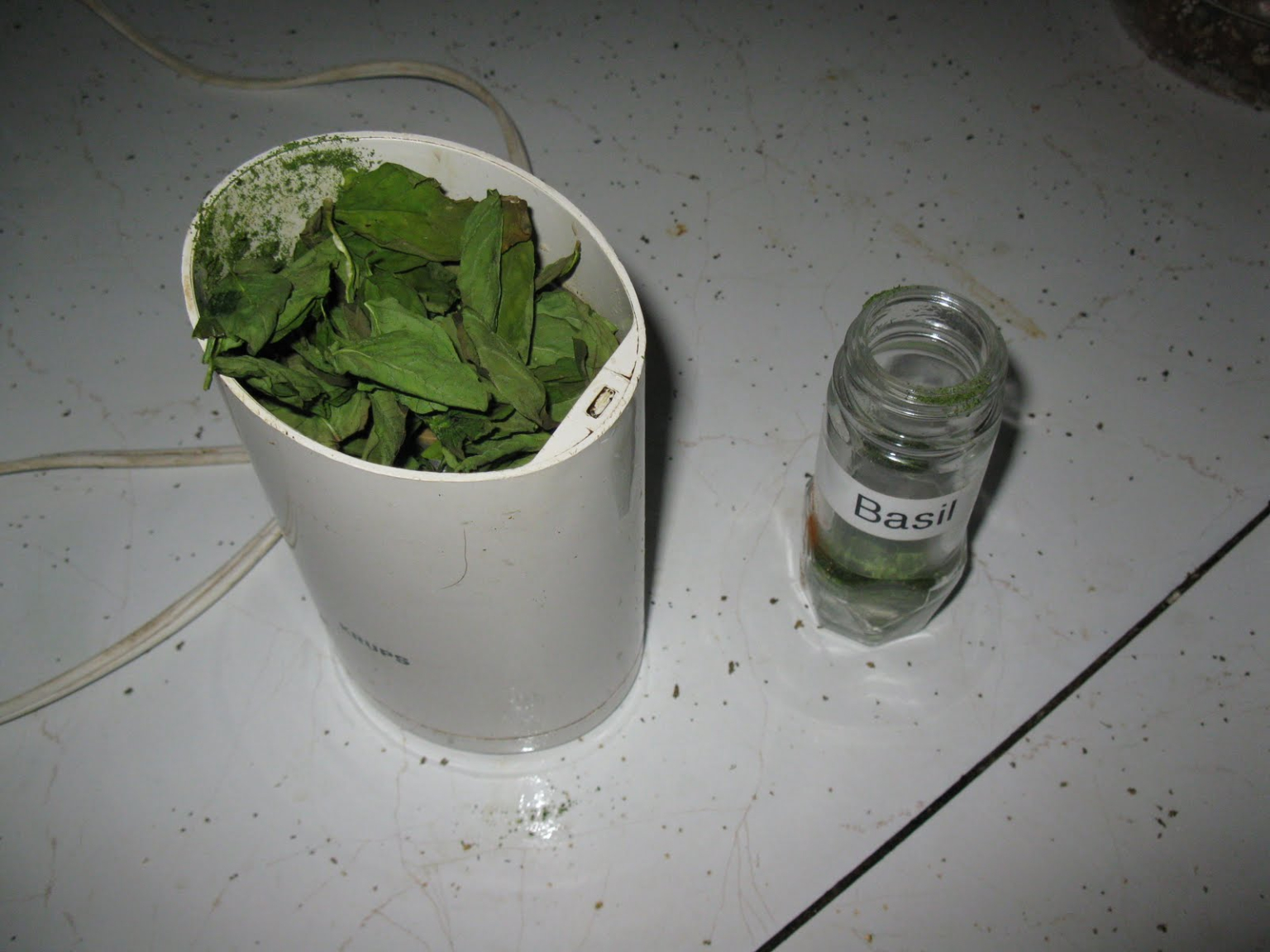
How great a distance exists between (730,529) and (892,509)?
13cm

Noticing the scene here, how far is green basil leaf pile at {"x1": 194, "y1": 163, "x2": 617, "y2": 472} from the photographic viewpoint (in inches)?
11.9

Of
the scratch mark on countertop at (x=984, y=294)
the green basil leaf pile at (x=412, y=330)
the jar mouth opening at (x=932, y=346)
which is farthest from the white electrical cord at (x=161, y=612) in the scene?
the scratch mark on countertop at (x=984, y=294)

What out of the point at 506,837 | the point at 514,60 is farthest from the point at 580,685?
the point at 514,60

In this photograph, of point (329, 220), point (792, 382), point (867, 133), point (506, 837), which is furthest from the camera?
point (867, 133)

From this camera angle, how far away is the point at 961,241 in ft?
2.01

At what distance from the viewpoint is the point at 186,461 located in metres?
0.52

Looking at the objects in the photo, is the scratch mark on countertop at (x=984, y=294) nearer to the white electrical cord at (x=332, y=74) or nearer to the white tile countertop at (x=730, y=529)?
the white tile countertop at (x=730, y=529)

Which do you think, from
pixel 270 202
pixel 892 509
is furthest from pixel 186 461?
pixel 892 509

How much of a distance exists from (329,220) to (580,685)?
0.65ft

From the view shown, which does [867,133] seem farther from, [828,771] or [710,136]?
[828,771]

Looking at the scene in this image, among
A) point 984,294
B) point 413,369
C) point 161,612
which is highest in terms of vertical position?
point 413,369

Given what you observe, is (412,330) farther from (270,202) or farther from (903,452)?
(903,452)

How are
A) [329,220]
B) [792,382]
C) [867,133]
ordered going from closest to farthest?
[329,220] → [792,382] → [867,133]

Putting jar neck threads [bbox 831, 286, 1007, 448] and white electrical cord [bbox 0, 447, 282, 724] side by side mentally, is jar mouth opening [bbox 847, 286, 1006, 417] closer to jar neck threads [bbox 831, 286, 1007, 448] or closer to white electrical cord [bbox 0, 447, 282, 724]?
jar neck threads [bbox 831, 286, 1007, 448]
